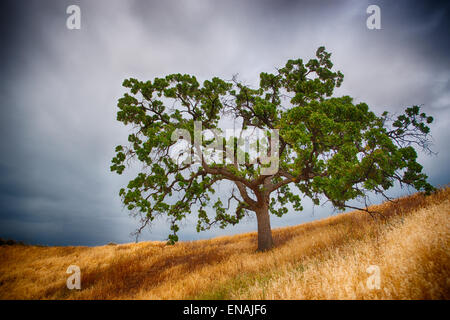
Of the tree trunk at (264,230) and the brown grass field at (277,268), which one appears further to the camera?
the tree trunk at (264,230)

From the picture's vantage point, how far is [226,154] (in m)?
10.2

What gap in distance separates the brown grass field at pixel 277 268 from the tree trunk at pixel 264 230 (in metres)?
1.67

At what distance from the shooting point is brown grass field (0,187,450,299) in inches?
149

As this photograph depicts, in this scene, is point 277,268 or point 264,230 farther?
point 264,230

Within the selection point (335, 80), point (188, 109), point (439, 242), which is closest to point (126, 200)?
point (188, 109)

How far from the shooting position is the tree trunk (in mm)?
11047

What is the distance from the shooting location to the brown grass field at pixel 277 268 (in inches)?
149

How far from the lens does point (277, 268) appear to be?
23.6 ft

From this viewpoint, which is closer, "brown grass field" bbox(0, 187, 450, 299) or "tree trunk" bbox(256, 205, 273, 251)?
"brown grass field" bbox(0, 187, 450, 299)

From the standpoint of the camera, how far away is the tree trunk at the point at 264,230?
435 inches

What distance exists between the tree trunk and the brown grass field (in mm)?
1666

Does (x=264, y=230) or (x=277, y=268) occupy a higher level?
(x=264, y=230)

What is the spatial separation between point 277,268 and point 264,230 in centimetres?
424
